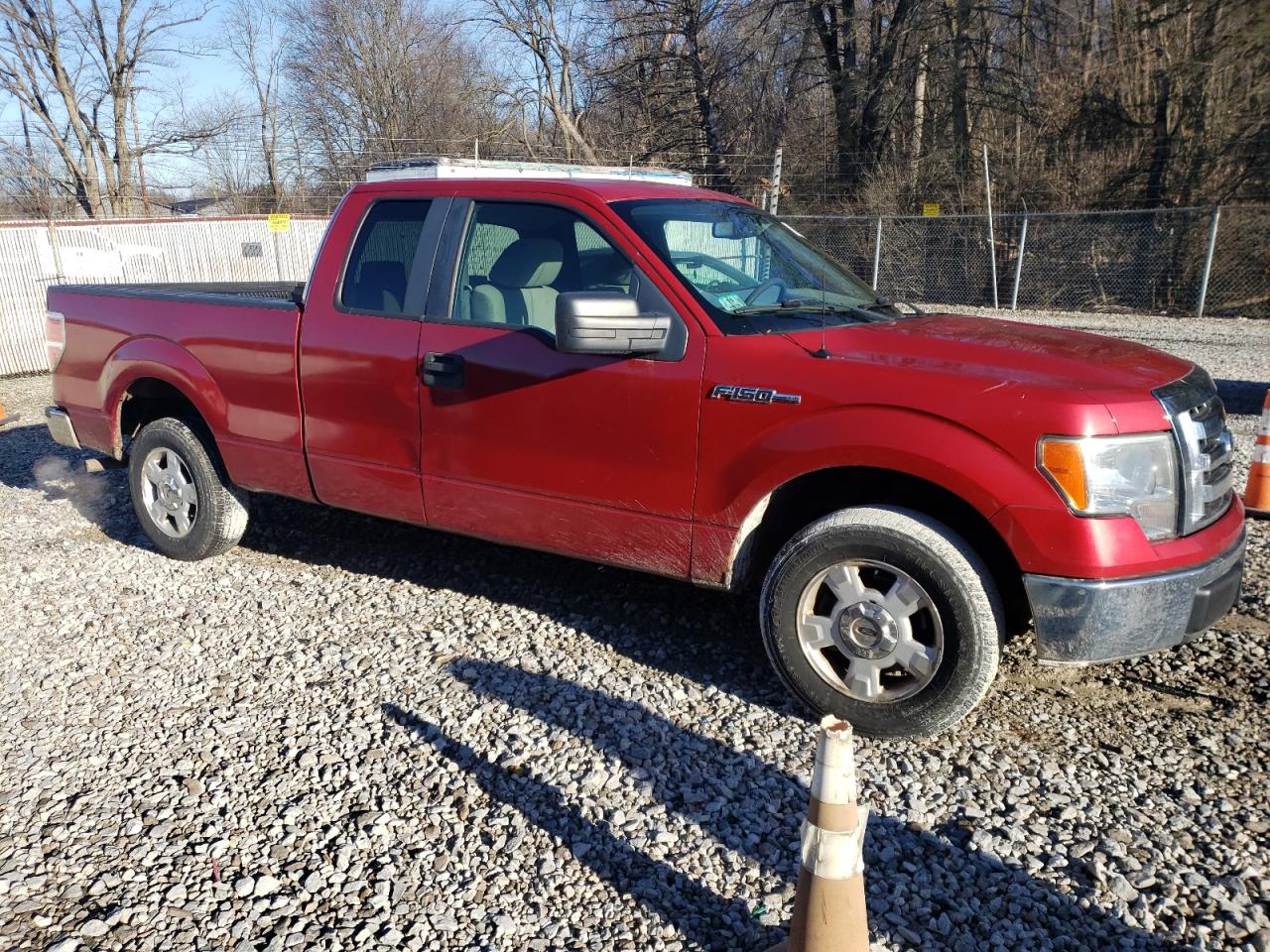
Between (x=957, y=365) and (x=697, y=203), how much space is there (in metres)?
1.63

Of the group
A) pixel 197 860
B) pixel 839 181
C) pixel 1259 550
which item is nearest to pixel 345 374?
pixel 197 860

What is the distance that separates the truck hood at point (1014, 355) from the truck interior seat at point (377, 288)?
6.52ft

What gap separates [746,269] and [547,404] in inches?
41.0

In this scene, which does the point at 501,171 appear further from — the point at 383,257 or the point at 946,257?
the point at 946,257

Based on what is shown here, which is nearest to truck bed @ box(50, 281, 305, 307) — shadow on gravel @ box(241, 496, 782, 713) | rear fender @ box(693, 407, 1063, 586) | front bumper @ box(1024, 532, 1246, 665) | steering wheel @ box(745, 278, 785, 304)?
shadow on gravel @ box(241, 496, 782, 713)

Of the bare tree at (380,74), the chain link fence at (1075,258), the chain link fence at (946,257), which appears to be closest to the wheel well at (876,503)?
the chain link fence at (946,257)

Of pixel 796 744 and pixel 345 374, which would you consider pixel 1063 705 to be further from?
pixel 345 374

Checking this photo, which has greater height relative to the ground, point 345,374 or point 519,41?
point 519,41

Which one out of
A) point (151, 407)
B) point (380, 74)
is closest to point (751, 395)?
point (151, 407)

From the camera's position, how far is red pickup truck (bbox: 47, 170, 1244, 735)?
10.7 feet

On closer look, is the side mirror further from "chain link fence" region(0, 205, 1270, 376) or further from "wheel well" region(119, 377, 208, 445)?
"chain link fence" region(0, 205, 1270, 376)

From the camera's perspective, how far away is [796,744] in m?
3.58

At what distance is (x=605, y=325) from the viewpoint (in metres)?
3.65

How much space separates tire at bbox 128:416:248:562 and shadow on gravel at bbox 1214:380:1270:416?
341 inches
